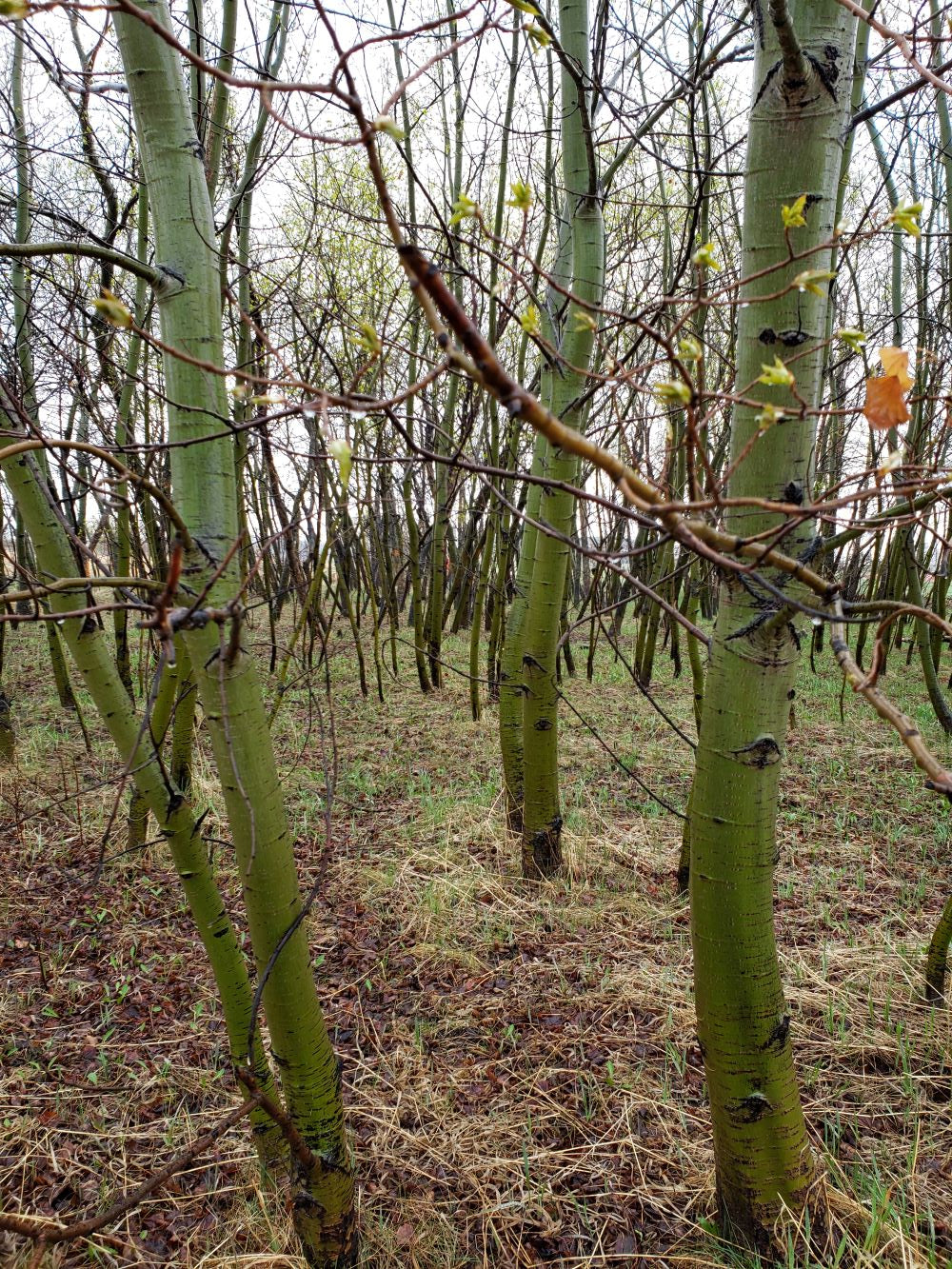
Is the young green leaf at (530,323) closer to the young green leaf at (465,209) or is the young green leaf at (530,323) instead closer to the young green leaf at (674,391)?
the young green leaf at (465,209)

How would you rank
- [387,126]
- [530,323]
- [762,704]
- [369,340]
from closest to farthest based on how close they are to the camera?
1. [387,126]
2. [369,340]
3. [530,323]
4. [762,704]

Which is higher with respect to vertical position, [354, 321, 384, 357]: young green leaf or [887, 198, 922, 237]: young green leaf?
[887, 198, 922, 237]: young green leaf

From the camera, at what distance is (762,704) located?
1.48 metres

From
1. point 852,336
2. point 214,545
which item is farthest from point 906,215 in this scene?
point 214,545

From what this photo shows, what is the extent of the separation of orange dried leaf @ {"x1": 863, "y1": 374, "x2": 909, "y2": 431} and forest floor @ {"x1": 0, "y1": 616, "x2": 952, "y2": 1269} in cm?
138

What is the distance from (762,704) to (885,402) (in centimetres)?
81

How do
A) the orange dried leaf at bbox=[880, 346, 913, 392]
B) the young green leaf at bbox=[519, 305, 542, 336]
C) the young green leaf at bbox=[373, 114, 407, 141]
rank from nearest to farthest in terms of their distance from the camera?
the young green leaf at bbox=[373, 114, 407, 141], the orange dried leaf at bbox=[880, 346, 913, 392], the young green leaf at bbox=[519, 305, 542, 336]

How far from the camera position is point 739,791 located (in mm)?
1505

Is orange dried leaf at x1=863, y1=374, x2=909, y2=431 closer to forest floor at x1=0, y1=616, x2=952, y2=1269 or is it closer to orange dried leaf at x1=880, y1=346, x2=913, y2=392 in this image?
orange dried leaf at x1=880, y1=346, x2=913, y2=392

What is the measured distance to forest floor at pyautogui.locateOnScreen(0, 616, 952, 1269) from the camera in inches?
72.9

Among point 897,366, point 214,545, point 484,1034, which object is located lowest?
point 484,1034

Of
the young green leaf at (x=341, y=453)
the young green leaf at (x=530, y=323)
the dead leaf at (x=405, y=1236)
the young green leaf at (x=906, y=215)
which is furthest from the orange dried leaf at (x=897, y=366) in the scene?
the dead leaf at (x=405, y=1236)

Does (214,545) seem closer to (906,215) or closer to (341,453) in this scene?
(341,453)

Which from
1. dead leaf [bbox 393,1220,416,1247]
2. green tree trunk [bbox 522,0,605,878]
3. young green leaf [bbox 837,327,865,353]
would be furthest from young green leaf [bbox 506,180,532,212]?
dead leaf [bbox 393,1220,416,1247]
